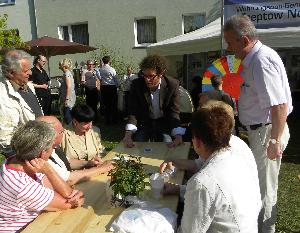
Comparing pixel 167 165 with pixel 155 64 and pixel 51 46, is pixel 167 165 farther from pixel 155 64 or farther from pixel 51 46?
pixel 51 46

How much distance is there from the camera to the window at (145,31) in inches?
567

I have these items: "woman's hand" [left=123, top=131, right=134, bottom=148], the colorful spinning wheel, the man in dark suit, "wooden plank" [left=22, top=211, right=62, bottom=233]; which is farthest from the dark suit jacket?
the colorful spinning wheel

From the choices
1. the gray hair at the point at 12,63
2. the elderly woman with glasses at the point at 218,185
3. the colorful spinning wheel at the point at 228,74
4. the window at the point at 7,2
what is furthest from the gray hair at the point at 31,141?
the window at the point at 7,2

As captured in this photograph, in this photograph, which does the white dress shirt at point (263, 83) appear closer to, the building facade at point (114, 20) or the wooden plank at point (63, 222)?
the wooden plank at point (63, 222)

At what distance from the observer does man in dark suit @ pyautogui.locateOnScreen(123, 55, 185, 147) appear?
147 inches

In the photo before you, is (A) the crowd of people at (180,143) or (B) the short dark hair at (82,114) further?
(B) the short dark hair at (82,114)

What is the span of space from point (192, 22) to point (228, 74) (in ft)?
26.5

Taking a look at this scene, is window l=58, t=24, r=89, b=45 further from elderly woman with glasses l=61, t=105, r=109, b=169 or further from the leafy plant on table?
the leafy plant on table

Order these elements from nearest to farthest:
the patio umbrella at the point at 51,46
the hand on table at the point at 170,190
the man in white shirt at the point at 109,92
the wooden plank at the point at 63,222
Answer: the wooden plank at the point at 63,222
the hand on table at the point at 170,190
the man in white shirt at the point at 109,92
the patio umbrella at the point at 51,46

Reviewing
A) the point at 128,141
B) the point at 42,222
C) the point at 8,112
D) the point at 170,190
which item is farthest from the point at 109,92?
the point at 42,222

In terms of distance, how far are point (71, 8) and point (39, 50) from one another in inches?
147

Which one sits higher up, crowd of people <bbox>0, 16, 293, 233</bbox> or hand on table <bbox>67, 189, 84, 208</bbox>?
crowd of people <bbox>0, 16, 293, 233</bbox>

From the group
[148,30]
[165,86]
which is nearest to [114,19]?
[148,30]

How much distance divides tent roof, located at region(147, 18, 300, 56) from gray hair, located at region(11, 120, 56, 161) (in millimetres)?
4218
